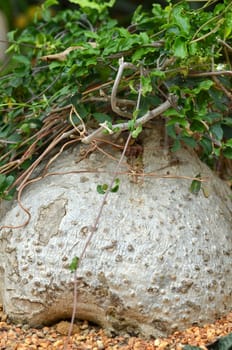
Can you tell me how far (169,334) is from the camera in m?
1.87

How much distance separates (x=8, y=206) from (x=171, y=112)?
2.00 feet

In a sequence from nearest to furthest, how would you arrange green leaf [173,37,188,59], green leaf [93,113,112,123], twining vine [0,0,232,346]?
green leaf [173,37,188,59], twining vine [0,0,232,346], green leaf [93,113,112,123]

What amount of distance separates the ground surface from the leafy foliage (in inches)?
15.5

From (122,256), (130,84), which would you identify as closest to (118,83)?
(130,84)

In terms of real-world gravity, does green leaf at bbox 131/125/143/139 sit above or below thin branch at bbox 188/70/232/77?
below

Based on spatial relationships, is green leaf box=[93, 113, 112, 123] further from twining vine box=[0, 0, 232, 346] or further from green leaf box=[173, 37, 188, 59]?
green leaf box=[173, 37, 188, 59]

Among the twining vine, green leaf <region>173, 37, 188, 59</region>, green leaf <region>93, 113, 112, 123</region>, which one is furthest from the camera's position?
green leaf <region>93, 113, 112, 123</region>

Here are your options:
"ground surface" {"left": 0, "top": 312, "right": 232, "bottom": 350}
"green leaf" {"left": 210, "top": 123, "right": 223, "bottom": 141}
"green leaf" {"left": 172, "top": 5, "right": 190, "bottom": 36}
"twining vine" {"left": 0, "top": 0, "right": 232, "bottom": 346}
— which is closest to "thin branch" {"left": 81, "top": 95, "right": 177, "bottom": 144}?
"twining vine" {"left": 0, "top": 0, "right": 232, "bottom": 346}

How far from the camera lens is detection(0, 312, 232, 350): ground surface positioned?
5.96 feet

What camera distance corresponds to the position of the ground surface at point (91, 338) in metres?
1.82

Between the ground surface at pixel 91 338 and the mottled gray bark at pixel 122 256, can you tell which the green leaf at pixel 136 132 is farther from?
the ground surface at pixel 91 338

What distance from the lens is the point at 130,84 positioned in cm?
192

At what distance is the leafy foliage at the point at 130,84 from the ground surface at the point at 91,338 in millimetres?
394

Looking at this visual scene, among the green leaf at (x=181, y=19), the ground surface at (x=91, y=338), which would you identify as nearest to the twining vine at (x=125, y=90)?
the green leaf at (x=181, y=19)
